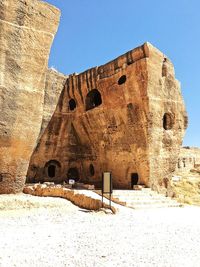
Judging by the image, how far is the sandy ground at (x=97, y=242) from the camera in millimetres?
4332

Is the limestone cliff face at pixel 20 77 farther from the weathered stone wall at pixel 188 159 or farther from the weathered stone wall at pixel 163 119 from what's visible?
the weathered stone wall at pixel 188 159

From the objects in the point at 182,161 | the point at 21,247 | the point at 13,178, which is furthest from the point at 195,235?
the point at 182,161

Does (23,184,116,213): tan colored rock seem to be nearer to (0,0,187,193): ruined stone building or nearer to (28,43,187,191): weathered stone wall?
(0,0,187,193): ruined stone building

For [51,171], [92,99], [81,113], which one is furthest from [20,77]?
[51,171]

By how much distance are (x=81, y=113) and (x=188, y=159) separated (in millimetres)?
17752

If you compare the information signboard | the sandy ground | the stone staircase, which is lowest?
the sandy ground

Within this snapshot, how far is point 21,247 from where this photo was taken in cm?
500

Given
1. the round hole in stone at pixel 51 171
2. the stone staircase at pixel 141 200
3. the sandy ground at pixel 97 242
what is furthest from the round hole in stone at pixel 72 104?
the sandy ground at pixel 97 242

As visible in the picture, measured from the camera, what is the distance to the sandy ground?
433 cm

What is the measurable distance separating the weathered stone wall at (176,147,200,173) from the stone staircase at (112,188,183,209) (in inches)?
710

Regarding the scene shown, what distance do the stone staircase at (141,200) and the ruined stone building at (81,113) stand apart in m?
1.81

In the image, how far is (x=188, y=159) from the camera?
33.6m

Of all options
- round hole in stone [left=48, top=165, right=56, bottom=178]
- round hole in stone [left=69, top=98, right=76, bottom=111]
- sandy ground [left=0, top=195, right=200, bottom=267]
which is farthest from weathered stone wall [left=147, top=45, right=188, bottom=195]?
round hole in stone [left=48, top=165, right=56, bottom=178]

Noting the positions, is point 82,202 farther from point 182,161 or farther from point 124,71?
point 182,161
